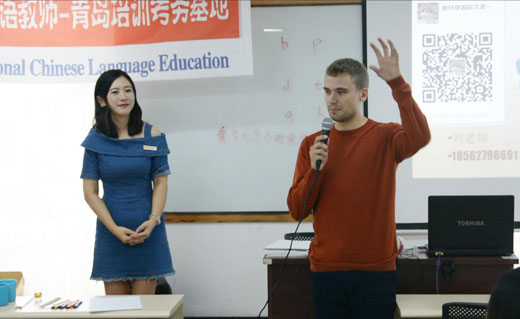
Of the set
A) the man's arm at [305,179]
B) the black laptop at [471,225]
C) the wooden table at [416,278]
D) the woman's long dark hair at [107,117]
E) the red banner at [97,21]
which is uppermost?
the red banner at [97,21]

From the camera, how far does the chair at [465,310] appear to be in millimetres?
1713

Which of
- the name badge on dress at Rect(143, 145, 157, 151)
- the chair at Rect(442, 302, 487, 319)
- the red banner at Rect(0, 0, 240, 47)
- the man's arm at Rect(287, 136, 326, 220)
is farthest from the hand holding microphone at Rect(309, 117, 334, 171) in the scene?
the red banner at Rect(0, 0, 240, 47)

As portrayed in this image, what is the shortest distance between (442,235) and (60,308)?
63.9 inches

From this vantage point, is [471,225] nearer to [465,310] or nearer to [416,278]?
[416,278]

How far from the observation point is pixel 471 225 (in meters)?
2.42

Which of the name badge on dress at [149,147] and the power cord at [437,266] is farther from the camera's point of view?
the name badge on dress at [149,147]

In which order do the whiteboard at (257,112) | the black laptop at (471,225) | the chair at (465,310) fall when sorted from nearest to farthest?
the chair at (465,310)
the black laptop at (471,225)
the whiteboard at (257,112)

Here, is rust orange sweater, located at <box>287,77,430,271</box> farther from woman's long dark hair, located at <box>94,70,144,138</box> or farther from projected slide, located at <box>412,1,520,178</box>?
projected slide, located at <box>412,1,520,178</box>

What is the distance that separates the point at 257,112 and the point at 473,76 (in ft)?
4.74

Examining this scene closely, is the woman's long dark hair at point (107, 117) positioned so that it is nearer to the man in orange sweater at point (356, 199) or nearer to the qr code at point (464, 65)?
the man in orange sweater at point (356, 199)

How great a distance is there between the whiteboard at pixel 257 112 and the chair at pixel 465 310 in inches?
83.1

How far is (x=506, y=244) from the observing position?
2.44m

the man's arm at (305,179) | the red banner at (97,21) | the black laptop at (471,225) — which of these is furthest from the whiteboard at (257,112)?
the man's arm at (305,179)

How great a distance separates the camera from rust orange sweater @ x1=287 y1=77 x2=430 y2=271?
6.65ft
